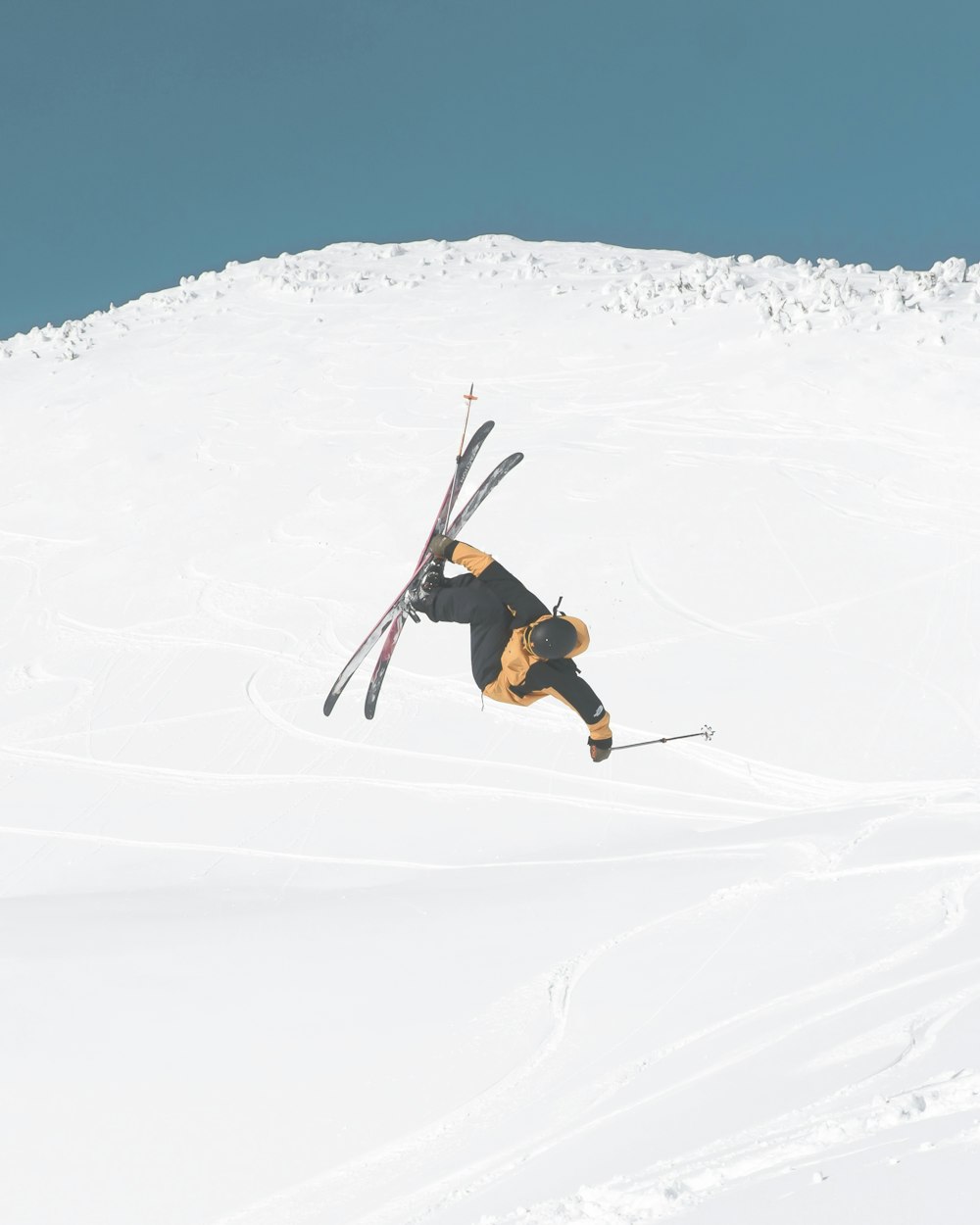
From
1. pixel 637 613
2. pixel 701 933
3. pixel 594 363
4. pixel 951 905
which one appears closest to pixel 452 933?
pixel 701 933

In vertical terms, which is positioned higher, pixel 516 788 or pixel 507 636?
pixel 516 788

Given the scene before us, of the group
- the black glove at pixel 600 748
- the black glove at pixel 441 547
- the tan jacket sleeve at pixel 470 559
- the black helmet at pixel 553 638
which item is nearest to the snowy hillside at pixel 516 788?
the black glove at pixel 600 748

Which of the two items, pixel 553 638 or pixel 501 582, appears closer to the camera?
pixel 553 638

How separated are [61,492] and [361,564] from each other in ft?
23.0

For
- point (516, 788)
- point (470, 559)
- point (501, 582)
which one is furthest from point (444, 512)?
point (516, 788)

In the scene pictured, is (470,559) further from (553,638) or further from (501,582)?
(553,638)

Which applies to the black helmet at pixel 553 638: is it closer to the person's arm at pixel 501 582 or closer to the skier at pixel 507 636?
the skier at pixel 507 636

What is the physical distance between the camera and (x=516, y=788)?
8.95 meters

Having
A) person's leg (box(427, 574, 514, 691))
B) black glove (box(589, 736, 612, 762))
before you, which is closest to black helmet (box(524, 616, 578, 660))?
person's leg (box(427, 574, 514, 691))

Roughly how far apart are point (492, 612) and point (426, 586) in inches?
23.6

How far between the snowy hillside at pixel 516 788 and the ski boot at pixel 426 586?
1.96 metres

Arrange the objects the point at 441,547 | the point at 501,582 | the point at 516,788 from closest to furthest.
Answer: the point at 501,582
the point at 441,547
the point at 516,788

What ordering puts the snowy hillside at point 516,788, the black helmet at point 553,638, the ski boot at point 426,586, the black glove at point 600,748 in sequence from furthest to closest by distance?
the ski boot at point 426,586 < the black glove at point 600,748 < the black helmet at point 553,638 < the snowy hillside at point 516,788

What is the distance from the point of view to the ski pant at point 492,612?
18.9 ft
